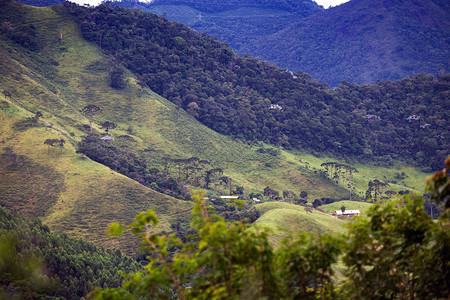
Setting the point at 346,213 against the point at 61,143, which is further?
the point at 346,213

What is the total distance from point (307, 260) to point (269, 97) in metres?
70.5

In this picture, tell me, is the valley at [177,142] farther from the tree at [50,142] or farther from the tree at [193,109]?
the tree at [193,109]

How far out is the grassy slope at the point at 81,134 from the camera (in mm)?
29641

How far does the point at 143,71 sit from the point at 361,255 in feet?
217

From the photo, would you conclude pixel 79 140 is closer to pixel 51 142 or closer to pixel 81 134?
pixel 81 134

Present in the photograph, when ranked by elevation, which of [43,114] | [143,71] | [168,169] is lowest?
[168,169]

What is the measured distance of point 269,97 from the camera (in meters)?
74.1

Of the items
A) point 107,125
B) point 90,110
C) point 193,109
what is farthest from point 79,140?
point 193,109

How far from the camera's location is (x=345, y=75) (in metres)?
160

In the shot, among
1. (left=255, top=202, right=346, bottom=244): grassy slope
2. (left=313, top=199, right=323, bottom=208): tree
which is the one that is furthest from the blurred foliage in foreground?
(left=313, top=199, right=323, bottom=208): tree

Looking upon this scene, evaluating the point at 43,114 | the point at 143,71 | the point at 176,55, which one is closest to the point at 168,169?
the point at 43,114

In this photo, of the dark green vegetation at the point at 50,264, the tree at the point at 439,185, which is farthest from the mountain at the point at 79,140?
the tree at the point at 439,185

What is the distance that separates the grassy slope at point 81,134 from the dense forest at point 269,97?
4407 mm

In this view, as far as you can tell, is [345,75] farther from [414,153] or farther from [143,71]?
[143,71]
